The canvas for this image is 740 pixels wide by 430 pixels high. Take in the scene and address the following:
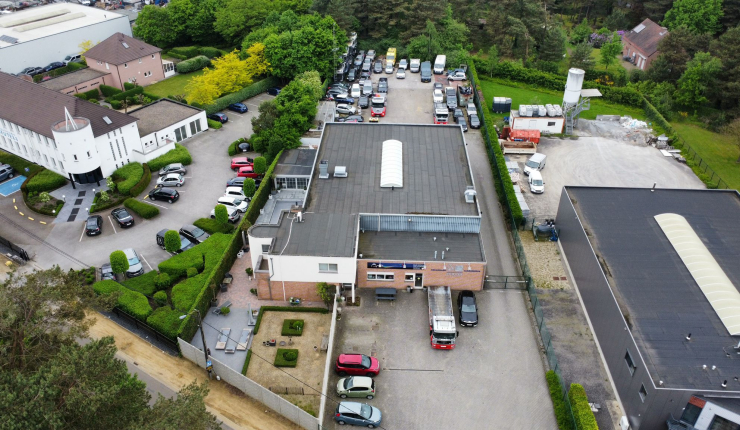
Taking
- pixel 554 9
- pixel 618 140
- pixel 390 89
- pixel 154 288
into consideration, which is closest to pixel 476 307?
pixel 154 288

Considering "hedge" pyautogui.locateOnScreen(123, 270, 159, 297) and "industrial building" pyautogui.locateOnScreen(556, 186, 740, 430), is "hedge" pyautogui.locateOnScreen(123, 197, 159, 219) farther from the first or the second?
"industrial building" pyautogui.locateOnScreen(556, 186, 740, 430)

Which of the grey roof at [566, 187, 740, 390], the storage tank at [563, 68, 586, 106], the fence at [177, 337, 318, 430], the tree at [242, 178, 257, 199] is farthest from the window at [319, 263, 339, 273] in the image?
the storage tank at [563, 68, 586, 106]

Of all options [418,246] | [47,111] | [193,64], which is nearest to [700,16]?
[418,246]

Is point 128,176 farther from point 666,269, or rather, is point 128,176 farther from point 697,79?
point 697,79

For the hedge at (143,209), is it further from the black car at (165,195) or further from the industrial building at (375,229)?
the industrial building at (375,229)

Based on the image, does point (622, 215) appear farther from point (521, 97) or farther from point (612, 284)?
point (521, 97)

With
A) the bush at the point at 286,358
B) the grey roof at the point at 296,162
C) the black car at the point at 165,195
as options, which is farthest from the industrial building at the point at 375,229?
the black car at the point at 165,195
